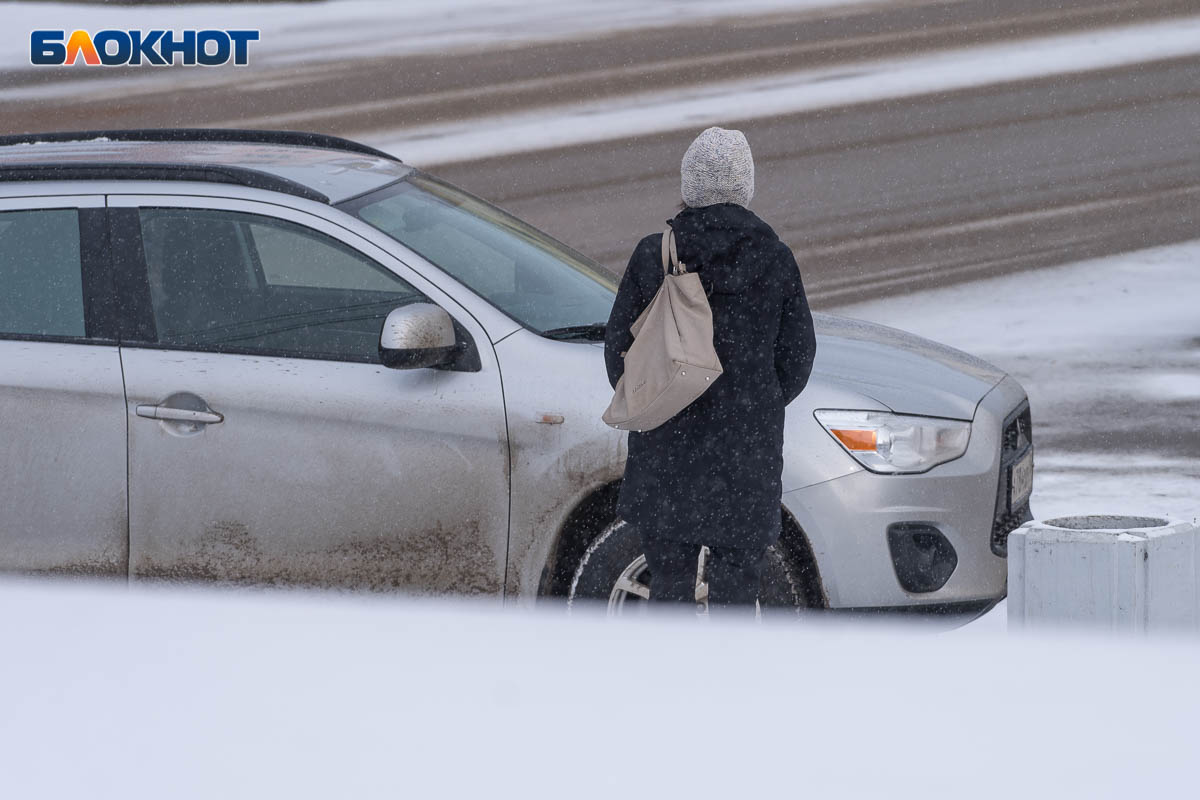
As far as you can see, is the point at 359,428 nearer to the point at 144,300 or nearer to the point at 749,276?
the point at 144,300

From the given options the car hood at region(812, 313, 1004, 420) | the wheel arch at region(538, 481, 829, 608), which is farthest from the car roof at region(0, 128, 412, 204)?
the car hood at region(812, 313, 1004, 420)

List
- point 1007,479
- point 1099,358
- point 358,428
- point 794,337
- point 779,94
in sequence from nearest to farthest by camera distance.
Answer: point 794,337
point 358,428
point 1007,479
point 1099,358
point 779,94

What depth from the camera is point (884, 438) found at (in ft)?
14.0

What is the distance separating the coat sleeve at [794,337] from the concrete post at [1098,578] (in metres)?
0.82

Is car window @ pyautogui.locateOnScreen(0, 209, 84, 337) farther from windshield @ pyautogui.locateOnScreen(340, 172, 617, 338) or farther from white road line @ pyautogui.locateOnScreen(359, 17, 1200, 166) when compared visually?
white road line @ pyautogui.locateOnScreen(359, 17, 1200, 166)

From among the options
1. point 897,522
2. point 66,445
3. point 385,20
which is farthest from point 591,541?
point 385,20

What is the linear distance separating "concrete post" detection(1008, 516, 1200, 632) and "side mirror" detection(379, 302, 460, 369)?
157 centimetres

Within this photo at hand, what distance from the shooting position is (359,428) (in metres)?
4.36

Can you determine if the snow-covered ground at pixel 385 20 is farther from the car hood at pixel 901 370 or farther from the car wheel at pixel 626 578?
the car wheel at pixel 626 578

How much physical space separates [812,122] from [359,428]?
378 inches

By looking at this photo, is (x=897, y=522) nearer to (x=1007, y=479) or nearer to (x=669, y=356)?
(x=1007, y=479)

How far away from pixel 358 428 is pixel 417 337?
347 mm

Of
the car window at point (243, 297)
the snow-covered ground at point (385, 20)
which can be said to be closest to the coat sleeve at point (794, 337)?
the car window at point (243, 297)

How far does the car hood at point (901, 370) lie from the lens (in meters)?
4.35
